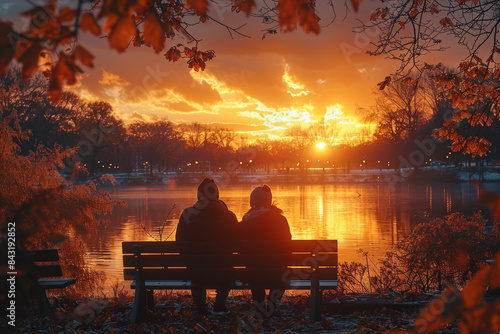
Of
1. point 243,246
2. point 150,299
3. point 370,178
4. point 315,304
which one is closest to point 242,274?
point 243,246

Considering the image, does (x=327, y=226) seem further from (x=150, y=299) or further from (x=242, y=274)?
(x=242, y=274)

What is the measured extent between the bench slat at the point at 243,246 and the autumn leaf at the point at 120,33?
141 inches

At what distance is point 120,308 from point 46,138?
50007 millimetres

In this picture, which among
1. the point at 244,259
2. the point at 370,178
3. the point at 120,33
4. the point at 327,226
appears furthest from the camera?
the point at 370,178

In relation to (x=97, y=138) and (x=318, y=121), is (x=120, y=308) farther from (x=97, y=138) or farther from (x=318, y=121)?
(x=318, y=121)

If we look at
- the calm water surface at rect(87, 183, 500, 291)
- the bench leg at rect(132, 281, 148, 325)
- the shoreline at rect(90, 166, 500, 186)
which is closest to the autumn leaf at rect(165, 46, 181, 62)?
the bench leg at rect(132, 281, 148, 325)

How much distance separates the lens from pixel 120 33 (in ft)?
6.37

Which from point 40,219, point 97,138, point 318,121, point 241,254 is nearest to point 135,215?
point 241,254

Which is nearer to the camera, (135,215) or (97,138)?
(135,215)

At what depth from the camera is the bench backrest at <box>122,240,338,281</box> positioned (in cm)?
532

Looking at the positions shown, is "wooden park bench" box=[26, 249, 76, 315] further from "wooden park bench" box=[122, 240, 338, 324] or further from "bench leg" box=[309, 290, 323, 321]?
"bench leg" box=[309, 290, 323, 321]

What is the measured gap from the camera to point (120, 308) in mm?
6258

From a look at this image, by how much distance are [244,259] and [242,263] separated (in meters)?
0.05

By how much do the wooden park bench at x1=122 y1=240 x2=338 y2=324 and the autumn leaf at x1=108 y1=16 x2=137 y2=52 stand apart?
3579 millimetres
